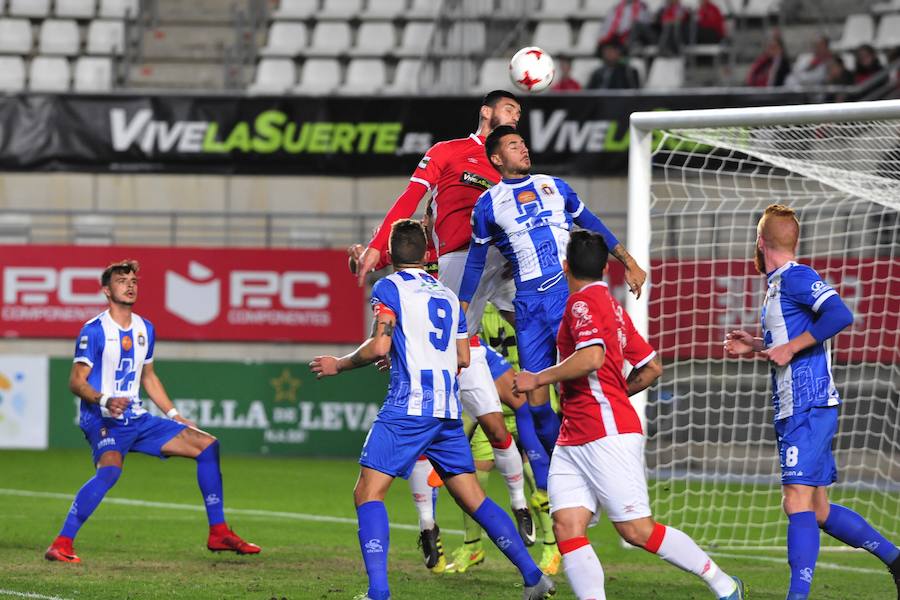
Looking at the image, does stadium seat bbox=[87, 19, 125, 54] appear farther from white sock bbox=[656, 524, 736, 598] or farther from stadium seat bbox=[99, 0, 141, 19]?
white sock bbox=[656, 524, 736, 598]

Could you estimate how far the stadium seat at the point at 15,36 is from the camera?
2059 cm

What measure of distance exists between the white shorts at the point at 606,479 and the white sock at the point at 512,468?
224cm

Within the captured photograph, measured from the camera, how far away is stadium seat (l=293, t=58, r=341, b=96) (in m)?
20.0

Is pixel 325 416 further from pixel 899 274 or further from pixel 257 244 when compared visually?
pixel 899 274

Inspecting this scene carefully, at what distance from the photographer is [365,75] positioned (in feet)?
65.4

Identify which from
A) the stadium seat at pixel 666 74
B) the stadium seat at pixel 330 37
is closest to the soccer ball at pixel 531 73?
the stadium seat at pixel 666 74

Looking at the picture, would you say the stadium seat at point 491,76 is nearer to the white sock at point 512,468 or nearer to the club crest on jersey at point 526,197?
the white sock at point 512,468

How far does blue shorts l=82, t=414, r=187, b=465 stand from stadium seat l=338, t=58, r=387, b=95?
1100 cm

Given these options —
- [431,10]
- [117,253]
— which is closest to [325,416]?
[117,253]

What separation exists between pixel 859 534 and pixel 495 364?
2.55 metres

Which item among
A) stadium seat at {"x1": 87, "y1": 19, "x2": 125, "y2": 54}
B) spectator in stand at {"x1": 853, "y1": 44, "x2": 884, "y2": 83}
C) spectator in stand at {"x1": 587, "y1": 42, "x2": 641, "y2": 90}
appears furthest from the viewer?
stadium seat at {"x1": 87, "y1": 19, "x2": 125, "y2": 54}

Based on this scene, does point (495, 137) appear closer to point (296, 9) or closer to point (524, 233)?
point (524, 233)

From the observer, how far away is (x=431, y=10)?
20.2m

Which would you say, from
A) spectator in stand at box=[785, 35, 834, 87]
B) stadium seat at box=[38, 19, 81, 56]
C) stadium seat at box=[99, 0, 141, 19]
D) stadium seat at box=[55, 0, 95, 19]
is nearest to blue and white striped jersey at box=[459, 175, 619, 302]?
spectator in stand at box=[785, 35, 834, 87]
